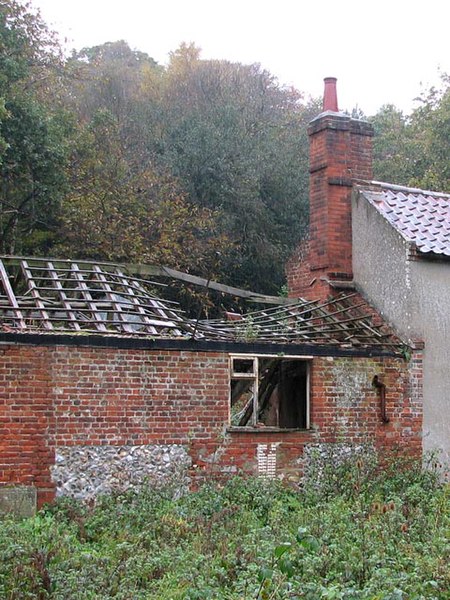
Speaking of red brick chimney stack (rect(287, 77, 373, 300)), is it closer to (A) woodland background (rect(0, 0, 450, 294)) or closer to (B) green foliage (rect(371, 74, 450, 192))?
(A) woodland background (rect(0, 0, 450, 294))

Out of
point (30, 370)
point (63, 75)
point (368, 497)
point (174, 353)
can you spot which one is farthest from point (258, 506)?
point (63, 75)

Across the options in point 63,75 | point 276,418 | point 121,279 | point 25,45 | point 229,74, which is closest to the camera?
point 121,279

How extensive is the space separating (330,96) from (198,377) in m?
7.49

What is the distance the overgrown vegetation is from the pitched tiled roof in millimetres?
4466

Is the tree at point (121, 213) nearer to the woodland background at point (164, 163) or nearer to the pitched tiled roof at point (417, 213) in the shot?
the woodland background at point (164, 163)

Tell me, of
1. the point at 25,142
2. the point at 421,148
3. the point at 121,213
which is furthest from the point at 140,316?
the point at 421,148

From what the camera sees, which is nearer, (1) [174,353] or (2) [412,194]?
(1) [174,353]

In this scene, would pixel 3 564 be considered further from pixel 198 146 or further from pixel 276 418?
pixel 198 146

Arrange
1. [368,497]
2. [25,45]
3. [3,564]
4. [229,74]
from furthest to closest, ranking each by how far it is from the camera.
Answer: [229,74] < [25,45] < [368,497] < [3,564]

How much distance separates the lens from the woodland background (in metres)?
22.7

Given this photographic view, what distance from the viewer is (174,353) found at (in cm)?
1300

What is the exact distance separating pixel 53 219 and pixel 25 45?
473 cm

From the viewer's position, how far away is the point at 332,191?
16.8 meters

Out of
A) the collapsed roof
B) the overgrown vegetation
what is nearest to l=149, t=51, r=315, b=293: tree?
the collapsed roof
